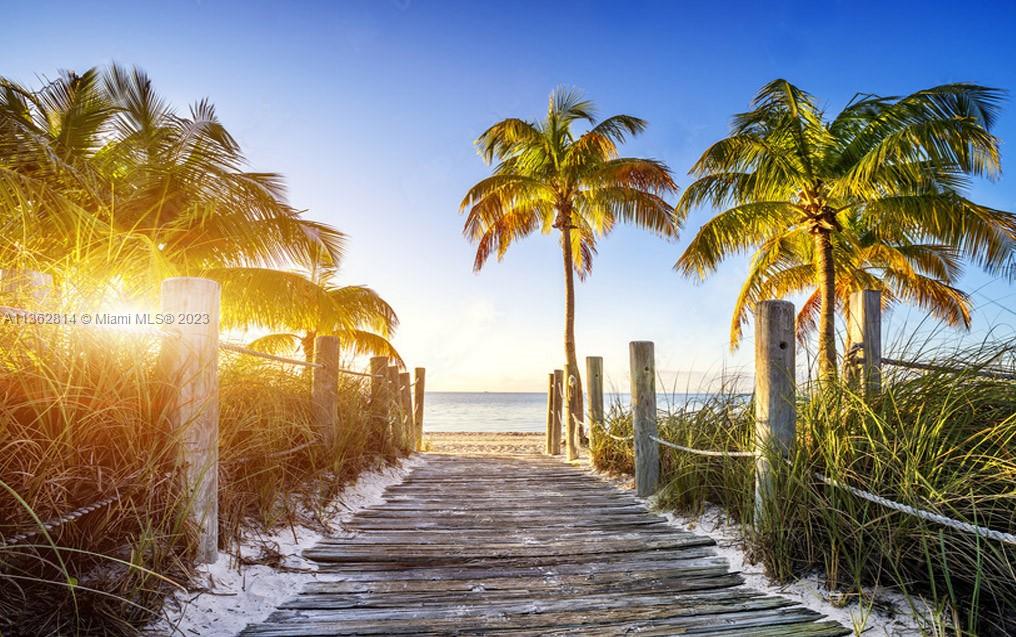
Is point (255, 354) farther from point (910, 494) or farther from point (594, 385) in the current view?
point (594, 385)

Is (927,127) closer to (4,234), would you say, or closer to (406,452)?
(406,452)

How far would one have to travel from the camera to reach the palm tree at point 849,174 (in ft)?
29.3

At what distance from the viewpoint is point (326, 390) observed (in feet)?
16.0

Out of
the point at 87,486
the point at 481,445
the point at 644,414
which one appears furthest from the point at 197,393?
the point at 481,445

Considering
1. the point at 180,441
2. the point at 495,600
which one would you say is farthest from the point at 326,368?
the point at 495,600

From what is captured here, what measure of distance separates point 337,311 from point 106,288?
330 inches

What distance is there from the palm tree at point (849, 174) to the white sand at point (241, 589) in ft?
27.1

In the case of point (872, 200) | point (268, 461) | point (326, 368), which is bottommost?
point (268, 461)

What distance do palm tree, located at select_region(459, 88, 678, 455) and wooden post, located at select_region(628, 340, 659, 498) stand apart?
7096mm

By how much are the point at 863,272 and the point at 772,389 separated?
1507cm

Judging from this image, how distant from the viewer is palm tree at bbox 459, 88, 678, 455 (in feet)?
42.3

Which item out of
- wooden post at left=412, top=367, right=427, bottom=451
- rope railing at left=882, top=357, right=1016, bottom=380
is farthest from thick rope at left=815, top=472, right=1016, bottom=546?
wooden post at left=412, top=367, right=427, bottom=451

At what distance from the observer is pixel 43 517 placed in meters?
1.95

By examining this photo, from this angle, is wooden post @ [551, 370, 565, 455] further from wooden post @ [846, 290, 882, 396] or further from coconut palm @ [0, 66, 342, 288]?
wooden post @ [846, 290, 882, 396]
